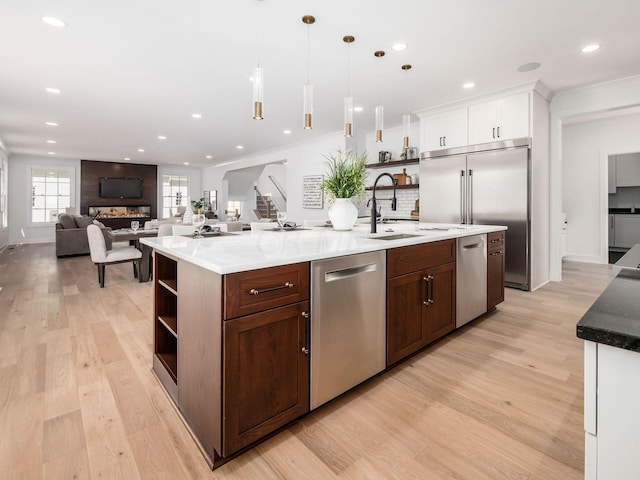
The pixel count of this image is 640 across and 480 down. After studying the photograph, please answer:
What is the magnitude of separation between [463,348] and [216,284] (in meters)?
2.06

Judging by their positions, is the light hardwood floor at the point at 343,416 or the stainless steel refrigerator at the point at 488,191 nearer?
the light hardwood floor at the point at 343,416

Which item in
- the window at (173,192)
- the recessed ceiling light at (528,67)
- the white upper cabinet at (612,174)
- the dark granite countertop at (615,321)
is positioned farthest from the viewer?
the window at (173,192)

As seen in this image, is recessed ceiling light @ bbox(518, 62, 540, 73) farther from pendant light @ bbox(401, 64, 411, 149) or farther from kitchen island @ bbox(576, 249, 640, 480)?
kitchen island @ bbox(576, 249, 640, 480)

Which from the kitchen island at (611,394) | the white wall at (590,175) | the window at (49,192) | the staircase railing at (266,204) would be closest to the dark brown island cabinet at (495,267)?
the kitchen island at (611,394)

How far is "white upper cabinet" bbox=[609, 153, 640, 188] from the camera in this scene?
6887 mm

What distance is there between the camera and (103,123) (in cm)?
619

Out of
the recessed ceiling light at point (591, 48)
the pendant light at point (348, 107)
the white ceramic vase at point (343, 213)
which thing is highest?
the recessed ceiling light at point (591, 48)

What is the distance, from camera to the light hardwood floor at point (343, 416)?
1416 millimetres

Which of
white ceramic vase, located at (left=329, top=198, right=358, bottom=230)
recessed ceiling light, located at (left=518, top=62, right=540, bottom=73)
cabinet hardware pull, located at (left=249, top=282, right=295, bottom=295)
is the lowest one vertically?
cabinet hardware pull, located at (left=249, top=282, right=295, bottom=295)

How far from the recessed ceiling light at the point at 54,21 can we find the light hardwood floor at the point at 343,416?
260 centimetres

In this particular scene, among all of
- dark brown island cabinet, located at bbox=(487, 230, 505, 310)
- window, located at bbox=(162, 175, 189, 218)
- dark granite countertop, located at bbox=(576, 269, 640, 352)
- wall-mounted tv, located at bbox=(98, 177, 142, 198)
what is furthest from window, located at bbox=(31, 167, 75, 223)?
dark granite countertop, located at bbox=(576, 269, 640, 352)

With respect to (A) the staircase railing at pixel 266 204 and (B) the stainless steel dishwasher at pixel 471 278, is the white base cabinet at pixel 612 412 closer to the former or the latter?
(B) the stainless steel dishwasher at pixel 471 278

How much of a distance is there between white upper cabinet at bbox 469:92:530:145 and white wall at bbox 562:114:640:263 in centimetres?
299

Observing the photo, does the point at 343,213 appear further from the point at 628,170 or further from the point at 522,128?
the point at 628,170
